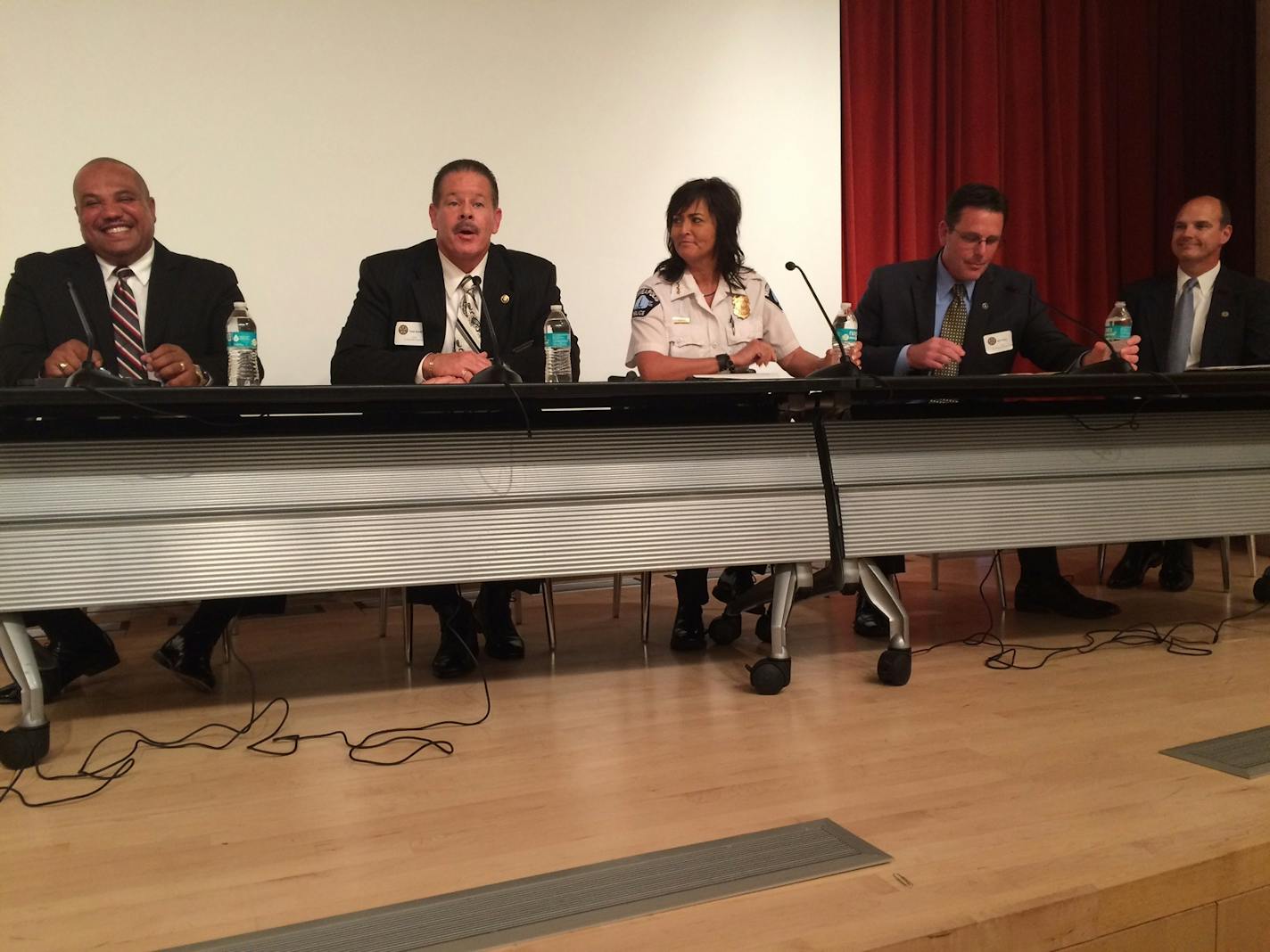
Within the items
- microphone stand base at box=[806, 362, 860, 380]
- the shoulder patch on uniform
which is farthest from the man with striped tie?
microphone stand base at box=[806, 362, 860, 380]

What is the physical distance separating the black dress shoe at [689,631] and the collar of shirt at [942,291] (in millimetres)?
1136

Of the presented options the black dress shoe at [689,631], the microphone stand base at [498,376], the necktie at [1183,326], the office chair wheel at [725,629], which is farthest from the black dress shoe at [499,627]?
the necktie at [1183,326]

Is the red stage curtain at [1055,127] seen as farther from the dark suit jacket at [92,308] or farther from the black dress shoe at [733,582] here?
the dark suit jacket at [92,308]

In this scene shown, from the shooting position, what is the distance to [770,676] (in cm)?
213

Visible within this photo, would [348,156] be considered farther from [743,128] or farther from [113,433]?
[113,433]

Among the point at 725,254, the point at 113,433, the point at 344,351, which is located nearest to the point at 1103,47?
the point at 725,254

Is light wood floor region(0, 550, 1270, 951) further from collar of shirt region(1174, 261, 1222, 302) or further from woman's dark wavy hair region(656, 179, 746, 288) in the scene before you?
collar of shirt region(1174, 261, 1222, 302)

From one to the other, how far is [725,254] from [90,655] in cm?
201

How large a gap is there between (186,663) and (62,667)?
Result: 12.5 inches

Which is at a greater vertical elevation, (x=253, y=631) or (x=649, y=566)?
(x=649, y=566)

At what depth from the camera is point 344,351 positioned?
2582mm

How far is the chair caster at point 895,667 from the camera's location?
2166 millimetres

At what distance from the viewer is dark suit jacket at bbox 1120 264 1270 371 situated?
136 inches

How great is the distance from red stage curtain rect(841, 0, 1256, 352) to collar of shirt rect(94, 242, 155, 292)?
2.84m
